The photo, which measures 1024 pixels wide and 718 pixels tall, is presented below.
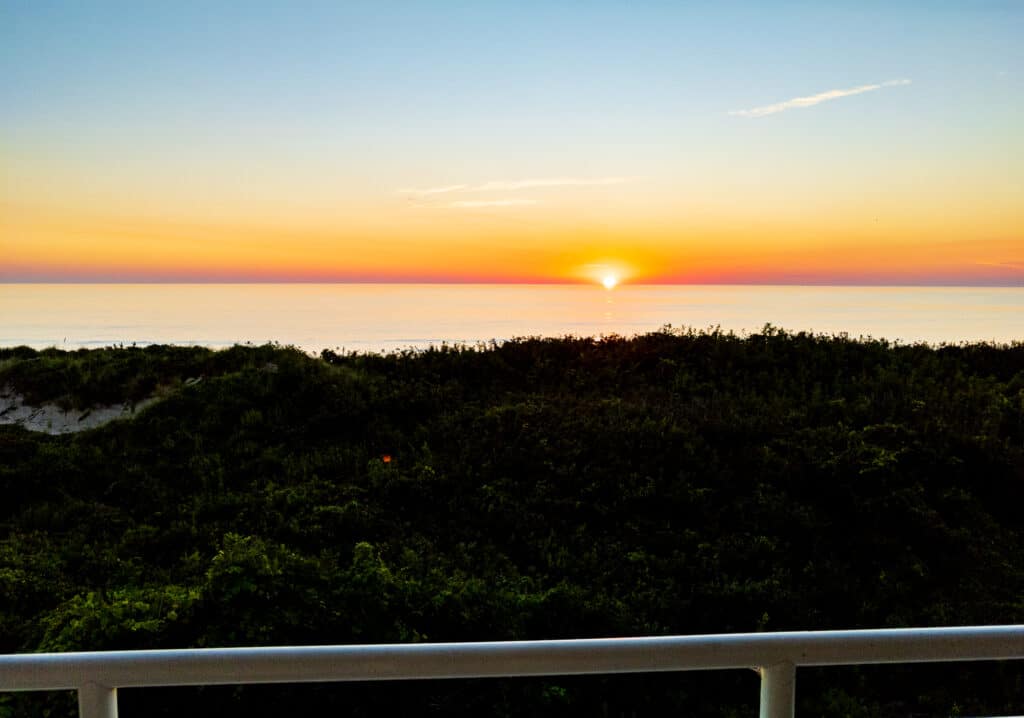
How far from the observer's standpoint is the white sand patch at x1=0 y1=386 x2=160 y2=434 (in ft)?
49.7

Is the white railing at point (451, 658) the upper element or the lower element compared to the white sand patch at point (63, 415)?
upper

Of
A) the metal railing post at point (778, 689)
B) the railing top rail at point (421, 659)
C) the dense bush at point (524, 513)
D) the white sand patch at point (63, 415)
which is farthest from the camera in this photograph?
the white sand patch at point (63, 415)

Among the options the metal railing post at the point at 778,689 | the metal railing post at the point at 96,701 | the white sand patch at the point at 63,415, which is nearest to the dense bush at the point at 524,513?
the white sand patch at the point at 63,415

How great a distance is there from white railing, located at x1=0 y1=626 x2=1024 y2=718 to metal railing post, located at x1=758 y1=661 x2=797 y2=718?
0.06 metres

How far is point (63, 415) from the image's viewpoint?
15656mm

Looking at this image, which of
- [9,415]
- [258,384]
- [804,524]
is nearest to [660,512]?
[804,524]

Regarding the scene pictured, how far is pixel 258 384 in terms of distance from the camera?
50.4 ft

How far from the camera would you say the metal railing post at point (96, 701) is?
155cm

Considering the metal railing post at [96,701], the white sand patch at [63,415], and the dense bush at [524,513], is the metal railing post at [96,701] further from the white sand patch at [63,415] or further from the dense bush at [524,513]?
the white sand patch at [63,415]

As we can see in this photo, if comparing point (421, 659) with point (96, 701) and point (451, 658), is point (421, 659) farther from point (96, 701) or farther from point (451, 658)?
point (96, 701)

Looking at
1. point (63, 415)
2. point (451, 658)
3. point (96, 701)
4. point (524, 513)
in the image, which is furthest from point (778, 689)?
point (63, 415)

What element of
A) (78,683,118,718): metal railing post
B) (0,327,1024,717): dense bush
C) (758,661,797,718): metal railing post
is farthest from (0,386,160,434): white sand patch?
(758,661,797,718): metal railing post

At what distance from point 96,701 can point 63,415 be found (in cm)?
1633

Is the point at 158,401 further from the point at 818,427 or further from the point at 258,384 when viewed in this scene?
the point at 818,427
